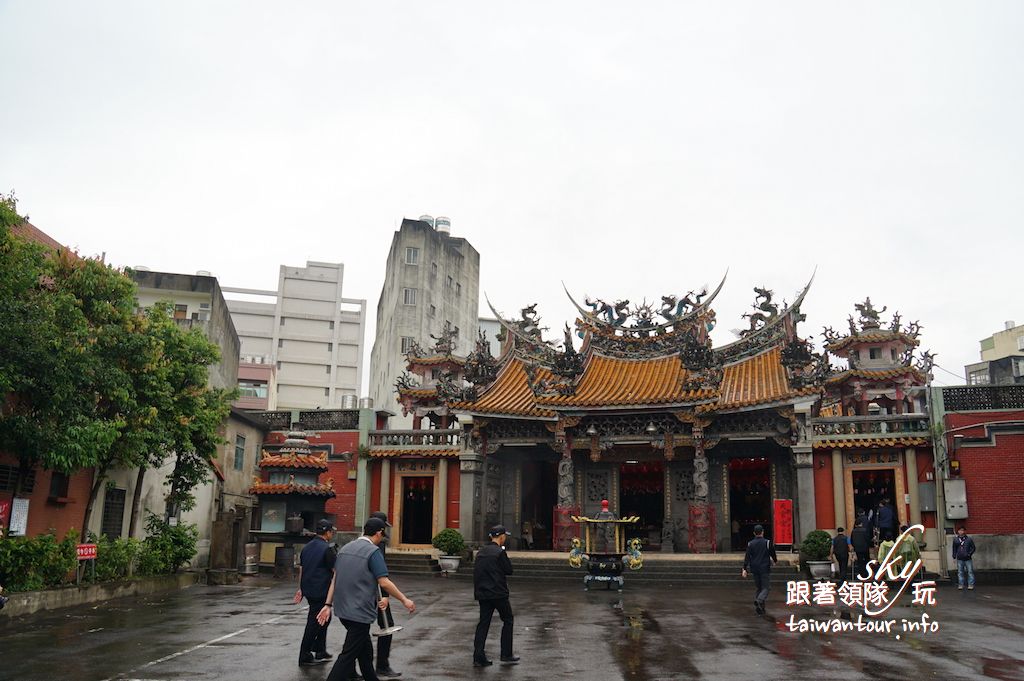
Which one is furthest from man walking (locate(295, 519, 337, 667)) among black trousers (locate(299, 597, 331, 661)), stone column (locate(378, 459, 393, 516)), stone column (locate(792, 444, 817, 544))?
stone column (locate(378, 459, 393, 516))

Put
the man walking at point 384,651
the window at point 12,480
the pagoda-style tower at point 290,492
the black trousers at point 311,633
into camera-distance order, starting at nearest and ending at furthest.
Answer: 1. the man walking at point 384,651
2. the black trousers at point 311,633
3. the window at point 12,480
4. the pagoda-style tower at point 290,492

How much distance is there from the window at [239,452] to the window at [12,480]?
9.77m

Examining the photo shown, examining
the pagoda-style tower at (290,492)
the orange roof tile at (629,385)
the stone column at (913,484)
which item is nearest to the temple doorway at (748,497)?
the orange roof tile at (629,385)

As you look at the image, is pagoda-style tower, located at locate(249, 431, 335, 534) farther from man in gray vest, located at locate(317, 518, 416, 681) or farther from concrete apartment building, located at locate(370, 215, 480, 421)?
concrete apartment building, located at locate(370, 215, 480, 421)

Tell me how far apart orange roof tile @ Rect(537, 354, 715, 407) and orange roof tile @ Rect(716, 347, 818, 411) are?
1194mm

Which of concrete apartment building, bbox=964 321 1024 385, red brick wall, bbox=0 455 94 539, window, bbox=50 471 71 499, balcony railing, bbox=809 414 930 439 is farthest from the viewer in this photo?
concrete apartment building, bbox=964 321 1024 385

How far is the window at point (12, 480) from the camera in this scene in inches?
615

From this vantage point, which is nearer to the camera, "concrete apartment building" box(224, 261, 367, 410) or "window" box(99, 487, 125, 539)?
"window" box(99, 487, 125, 539)

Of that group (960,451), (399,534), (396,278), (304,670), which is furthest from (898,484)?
(396,278)

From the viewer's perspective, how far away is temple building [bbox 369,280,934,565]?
2323 cm

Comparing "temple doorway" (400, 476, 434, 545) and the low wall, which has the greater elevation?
"temple doorway" (400, 476, 434, 545)

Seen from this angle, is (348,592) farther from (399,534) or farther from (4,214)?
(399,534)

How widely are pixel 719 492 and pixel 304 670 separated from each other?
1868 cm

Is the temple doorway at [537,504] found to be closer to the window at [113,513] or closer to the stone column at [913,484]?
the stone column at [913,484]
